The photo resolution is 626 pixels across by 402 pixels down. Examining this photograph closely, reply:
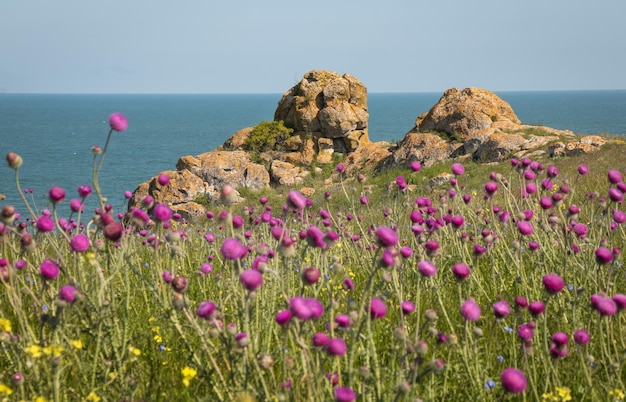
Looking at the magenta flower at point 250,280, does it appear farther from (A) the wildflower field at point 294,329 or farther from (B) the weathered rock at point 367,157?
(B) the weathered rock at point 367,157

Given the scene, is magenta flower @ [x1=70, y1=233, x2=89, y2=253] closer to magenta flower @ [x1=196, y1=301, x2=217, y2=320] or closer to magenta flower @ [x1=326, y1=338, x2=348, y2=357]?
magenta flower @ [x1=196, y1=301, x2=217, y2=320]

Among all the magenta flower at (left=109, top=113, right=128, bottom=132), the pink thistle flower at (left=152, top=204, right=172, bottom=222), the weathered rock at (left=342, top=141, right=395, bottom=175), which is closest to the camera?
the pink thistle flower at (left=152, top=204, right=172, bottom=222)

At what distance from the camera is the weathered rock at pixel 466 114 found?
2176 cm

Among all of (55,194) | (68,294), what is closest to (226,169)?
(55,194)

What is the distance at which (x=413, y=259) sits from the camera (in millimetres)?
4645

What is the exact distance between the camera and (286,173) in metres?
24.3

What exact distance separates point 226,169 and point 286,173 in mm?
2542

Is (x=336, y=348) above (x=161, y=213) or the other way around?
the other way around

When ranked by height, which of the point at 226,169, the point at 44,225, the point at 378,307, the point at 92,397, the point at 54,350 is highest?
the point at 44,225

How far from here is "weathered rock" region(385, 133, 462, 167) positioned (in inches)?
841

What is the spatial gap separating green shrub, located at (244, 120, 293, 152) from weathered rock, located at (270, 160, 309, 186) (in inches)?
56.6

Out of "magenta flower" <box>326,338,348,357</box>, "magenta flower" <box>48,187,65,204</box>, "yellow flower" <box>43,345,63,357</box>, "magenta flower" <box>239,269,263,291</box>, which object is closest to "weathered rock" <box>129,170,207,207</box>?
"magenta flower" <box>48,187,65,204</box>

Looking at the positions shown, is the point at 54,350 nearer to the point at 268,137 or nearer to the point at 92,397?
the point at 92,397

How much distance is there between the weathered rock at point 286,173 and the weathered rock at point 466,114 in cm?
526
